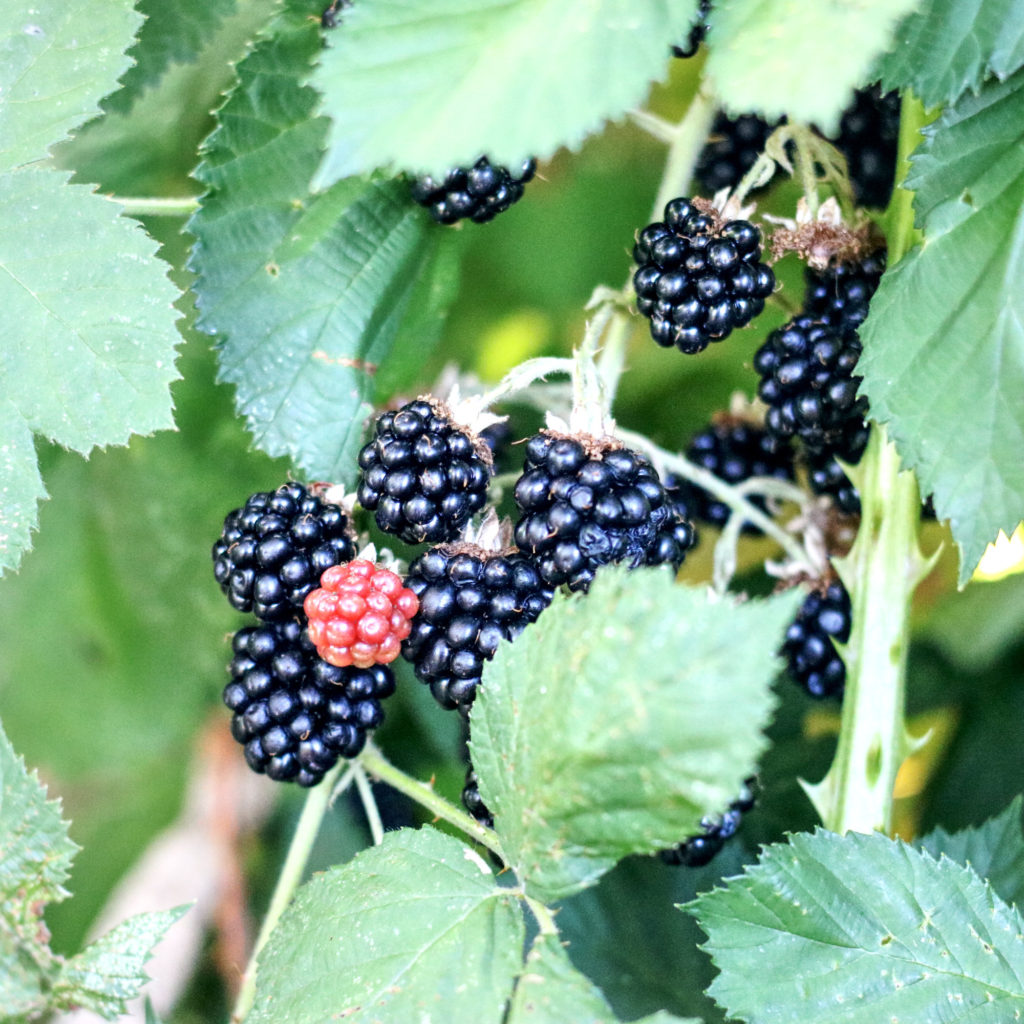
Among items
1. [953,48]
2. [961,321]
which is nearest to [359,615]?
[961,321]

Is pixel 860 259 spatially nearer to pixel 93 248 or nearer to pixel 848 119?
pixel 848 119

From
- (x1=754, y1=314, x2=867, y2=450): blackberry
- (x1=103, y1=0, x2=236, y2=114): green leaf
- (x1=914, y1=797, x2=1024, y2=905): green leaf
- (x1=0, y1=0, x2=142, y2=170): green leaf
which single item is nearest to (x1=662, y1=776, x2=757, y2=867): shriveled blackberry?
(x1=914, y1=797, x2=1024, y2=905): green leaf

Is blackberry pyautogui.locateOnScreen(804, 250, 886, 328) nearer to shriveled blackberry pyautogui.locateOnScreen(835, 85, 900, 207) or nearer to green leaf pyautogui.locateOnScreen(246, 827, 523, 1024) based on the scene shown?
shriveled blackberry pyautogui.locateOnScreen(835, 85, 900, 207)

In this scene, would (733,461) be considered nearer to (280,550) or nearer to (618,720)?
(280,550)

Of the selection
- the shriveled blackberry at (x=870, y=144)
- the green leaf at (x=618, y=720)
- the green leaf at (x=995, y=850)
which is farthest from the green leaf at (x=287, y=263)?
the green leaf at (x=995, y=850)

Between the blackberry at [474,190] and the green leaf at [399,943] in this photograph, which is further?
the blackberry at [474,190]

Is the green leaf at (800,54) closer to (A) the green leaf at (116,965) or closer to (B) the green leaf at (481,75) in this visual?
(B) the green leaf at (481,75)
